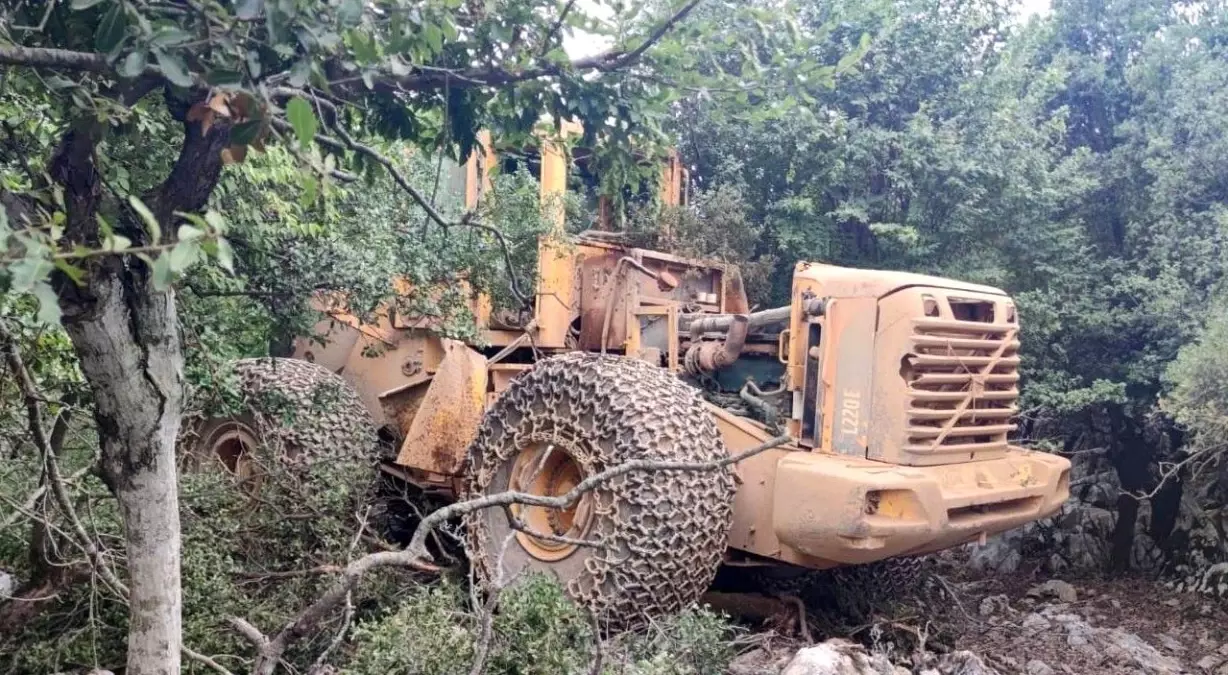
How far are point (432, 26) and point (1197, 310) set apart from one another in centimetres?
761

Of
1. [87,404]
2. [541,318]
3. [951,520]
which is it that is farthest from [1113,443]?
[87,404]

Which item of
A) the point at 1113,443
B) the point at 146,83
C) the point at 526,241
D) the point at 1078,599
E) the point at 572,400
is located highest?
the point at 146,83

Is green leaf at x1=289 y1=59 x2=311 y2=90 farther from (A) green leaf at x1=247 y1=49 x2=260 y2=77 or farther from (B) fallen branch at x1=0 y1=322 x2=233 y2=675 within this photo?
(B) fallen branch at x1=0 y1=322 x2=233 y2=675

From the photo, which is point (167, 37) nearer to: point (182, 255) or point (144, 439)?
point (182, 255)

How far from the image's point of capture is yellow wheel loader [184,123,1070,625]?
475 cm

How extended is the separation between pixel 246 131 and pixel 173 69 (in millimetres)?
186

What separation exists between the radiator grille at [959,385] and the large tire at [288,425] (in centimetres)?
296

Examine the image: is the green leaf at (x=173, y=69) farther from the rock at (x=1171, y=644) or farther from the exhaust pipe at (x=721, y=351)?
the rock at (x=1171, y=644)

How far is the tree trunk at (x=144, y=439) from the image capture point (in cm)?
284

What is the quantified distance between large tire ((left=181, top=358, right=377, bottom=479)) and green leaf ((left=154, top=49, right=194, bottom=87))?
3149 mm

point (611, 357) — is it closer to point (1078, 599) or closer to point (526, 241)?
point (526, 241)

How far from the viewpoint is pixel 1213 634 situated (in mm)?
6965

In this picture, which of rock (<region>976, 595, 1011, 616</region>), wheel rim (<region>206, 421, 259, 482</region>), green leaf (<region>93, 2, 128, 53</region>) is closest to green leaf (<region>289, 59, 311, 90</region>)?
green leaf (<region>93, 2, 128, 53</region>)

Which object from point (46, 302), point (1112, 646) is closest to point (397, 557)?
point (46, 302)
